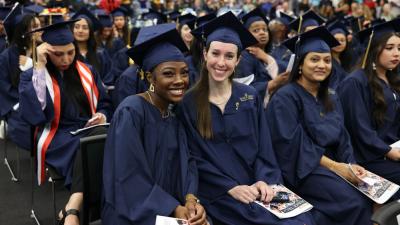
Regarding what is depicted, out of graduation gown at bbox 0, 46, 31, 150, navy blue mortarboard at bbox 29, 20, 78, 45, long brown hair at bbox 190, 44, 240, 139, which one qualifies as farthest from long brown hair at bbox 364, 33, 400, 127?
graduation gown at bbox 0, 46, 31, 150

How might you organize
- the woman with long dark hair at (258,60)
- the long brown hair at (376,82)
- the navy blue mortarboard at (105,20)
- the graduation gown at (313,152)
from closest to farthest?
the graduation gown at (313,152)
the long brown hair at (376,82)
the woman with long dark hair at (258,60)
the navy blue mortarboard at (105,20)

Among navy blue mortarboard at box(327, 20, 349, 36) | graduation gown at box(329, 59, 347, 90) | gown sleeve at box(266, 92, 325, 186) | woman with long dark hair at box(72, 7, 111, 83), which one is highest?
navy blue mortarboard at box(327, 20, 349, 36)

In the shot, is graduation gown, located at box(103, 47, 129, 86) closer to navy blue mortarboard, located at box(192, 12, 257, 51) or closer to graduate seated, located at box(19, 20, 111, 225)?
graduate seated, located at box(19, 20, 111, 225)

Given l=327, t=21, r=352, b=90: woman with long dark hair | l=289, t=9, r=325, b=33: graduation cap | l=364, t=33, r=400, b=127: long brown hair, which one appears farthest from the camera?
l=289, t=9, r=325, b=33: graduation cap

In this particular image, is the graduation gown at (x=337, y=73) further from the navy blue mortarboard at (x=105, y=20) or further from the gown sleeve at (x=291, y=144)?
the navy blue mortarboard at (x=105, y=20)

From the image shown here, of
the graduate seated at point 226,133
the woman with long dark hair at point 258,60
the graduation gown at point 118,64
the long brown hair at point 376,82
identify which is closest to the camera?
the graduate seated at point 226,133

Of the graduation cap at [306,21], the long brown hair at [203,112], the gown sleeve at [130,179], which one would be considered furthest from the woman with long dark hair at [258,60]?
the gown sleeve at [130,179]

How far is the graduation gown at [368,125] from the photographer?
11.5 ft

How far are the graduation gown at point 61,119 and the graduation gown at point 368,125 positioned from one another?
6.95 feet

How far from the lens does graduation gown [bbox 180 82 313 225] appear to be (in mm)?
2690

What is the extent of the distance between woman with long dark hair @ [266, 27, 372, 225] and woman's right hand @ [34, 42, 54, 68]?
5.87 ft

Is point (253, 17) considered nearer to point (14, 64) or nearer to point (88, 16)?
point (88, 16)

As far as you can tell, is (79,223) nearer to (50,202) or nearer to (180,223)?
(180,223)

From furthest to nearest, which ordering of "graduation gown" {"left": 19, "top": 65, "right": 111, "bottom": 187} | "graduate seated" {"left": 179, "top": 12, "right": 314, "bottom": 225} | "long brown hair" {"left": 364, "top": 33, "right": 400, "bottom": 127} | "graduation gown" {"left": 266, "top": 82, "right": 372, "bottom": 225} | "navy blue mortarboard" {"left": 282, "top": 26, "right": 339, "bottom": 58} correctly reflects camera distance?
"long brown hair" {"left": 364, "top": 33, "right": 400, "bottom": 127} < "graduation gown" {"left": 19, "top": 65, "right": 111, "bottom": 187} < "navy blue mortarboard" {"left": 282, "top": 26, "right": 339, "bottom": 58} < "graduation gown" {"left": 266, "top": 82, "right": 372, "bottom": 225} < "graduate seated" {"left": 179, "top": 12, "right": 314, "bottom": 225}
